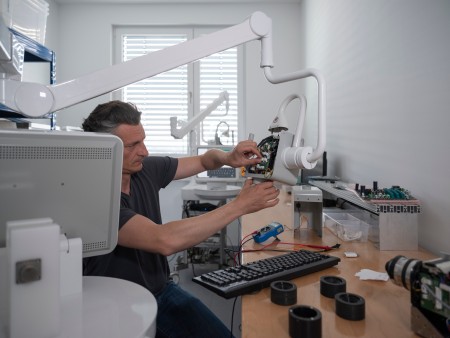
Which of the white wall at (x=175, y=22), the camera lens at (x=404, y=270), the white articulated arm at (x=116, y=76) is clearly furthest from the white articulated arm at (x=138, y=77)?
the white wall at (x=175, y=22)

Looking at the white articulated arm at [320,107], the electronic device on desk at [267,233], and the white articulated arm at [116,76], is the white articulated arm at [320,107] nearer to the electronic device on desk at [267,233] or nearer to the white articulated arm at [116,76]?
the white articulated arm at [116,76]

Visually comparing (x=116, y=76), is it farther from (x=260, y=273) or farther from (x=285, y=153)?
(x=260, y=273)

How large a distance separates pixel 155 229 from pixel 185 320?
383 millimetres

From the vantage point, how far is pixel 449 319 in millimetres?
578

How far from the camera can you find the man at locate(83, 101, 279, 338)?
3.36 feet

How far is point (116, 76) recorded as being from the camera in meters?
0.80

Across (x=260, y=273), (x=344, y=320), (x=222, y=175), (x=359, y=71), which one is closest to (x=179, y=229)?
(x=260, y=273)

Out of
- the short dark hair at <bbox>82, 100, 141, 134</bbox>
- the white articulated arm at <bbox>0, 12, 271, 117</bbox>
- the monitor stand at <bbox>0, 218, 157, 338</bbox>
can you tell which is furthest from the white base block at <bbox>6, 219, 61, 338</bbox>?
the short dark hair at <bbox>82, 100, 141, 134</bbox>

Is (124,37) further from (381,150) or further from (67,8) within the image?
(381,150)

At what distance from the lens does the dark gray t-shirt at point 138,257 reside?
117cm

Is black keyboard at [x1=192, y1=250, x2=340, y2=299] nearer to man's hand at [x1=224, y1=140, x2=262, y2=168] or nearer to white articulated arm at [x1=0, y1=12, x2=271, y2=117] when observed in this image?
man's hand at [x1=224, y1=140, x2=262, y2=168]

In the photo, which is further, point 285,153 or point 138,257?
point 138,257

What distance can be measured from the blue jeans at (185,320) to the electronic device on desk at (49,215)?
473mm

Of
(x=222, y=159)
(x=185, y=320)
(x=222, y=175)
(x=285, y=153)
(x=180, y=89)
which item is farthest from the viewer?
(x=180, y=89)
